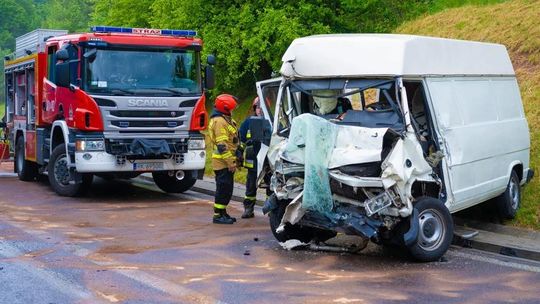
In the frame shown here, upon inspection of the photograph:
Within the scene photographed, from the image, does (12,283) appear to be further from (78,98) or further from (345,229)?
(78,98)

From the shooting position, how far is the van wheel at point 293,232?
28.3ft

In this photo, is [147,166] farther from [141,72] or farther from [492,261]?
[492,261]

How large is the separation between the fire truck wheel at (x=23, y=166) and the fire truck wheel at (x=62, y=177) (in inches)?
106

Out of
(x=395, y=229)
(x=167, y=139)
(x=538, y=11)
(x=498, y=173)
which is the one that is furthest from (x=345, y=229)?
(x=538, y=11)

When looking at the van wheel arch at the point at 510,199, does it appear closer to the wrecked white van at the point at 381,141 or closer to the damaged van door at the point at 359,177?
the wrecked white van at the point at 381,141

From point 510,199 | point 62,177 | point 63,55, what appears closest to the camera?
point 510,199

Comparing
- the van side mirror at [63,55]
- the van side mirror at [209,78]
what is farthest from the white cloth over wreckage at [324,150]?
the van side mirror at [63,55]

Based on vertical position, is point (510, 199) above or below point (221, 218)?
above

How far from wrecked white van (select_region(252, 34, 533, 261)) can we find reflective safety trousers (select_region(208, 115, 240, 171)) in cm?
106

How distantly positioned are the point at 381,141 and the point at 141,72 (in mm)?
6341

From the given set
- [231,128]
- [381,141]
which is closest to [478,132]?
[381,141]

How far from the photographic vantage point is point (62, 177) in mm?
13633

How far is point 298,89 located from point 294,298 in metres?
3.08

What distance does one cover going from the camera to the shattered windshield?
822 centimetres
